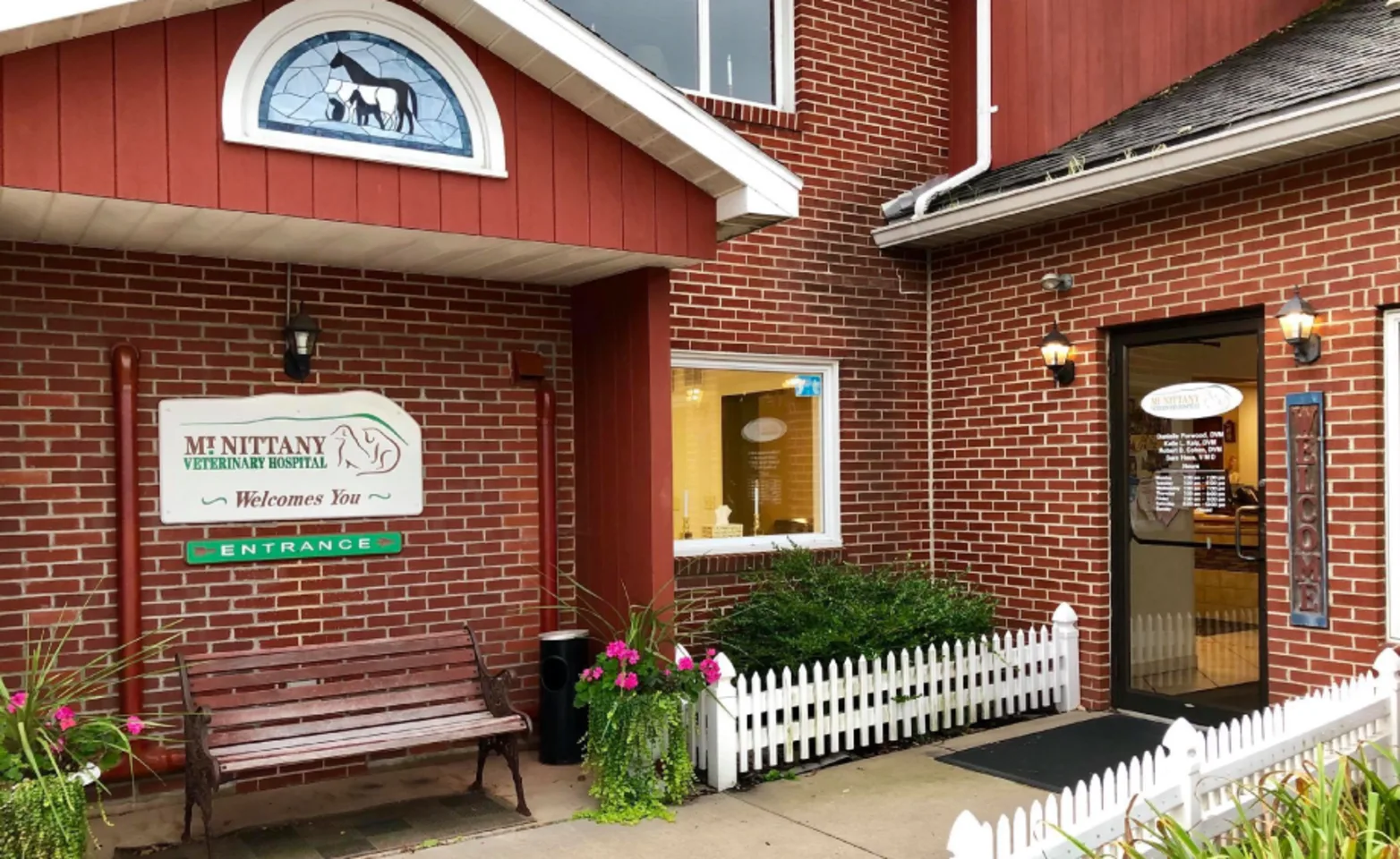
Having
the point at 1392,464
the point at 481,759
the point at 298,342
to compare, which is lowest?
the point at 481,759

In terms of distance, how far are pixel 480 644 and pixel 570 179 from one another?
110 inches

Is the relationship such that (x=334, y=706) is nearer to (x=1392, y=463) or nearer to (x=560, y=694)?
(x=560, y=694)

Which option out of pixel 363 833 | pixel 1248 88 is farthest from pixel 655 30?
pixel 363 833

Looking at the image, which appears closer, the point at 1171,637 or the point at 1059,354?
the point at 1171,637

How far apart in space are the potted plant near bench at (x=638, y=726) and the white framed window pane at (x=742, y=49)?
416 centimetres

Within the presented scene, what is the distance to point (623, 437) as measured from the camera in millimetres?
6484

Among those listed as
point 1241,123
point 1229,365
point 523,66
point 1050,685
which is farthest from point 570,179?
point 1050,685

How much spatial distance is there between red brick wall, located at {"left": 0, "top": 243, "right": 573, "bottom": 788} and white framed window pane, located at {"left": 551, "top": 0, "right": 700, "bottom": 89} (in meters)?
2.13

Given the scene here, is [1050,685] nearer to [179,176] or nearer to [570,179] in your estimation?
[570,179]

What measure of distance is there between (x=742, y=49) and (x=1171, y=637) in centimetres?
498

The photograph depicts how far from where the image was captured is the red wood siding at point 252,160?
438 cm

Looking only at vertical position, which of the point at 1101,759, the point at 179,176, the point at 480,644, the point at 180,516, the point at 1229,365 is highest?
the point at 179,176

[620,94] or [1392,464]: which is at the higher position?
[620,94]

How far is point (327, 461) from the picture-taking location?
6238mm
